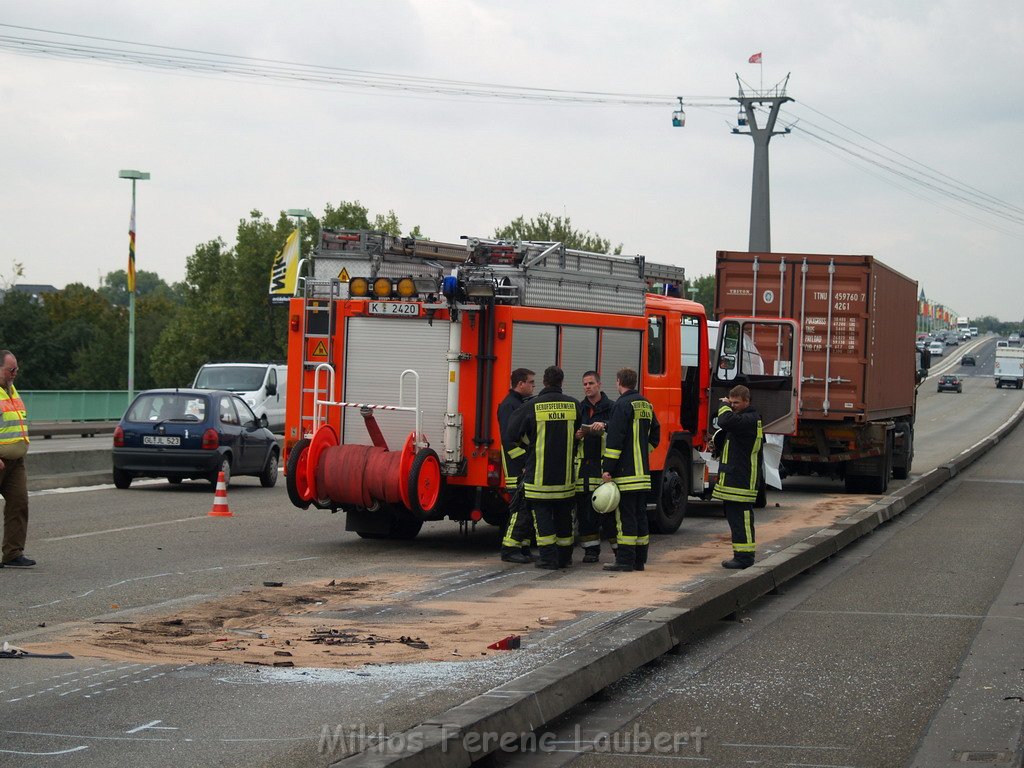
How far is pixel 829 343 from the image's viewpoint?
2170cm

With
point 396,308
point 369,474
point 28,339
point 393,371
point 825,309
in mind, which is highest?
point 28,339

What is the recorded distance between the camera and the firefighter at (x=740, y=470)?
40.2 feet

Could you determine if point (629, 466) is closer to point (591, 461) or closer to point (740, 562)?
point (591, 461)

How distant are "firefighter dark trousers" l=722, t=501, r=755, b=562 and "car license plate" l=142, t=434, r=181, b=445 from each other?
10.2m

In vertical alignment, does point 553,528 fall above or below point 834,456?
below

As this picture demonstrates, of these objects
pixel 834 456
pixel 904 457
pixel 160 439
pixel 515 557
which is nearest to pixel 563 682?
pixel 515 557

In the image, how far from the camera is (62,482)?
21094 mm

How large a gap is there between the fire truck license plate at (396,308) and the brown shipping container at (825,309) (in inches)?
368

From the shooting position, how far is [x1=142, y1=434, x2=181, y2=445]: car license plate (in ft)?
66.0

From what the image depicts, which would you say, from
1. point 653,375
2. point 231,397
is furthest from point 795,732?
point 231,397

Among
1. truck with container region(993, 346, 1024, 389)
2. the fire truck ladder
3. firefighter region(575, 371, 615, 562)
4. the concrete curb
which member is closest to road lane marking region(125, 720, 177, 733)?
the concrete curb

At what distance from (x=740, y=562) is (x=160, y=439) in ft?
34.8

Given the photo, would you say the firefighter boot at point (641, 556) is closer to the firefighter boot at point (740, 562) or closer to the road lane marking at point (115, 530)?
the firefighter boot at point (740, 562)

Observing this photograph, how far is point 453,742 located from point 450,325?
7520 mm
